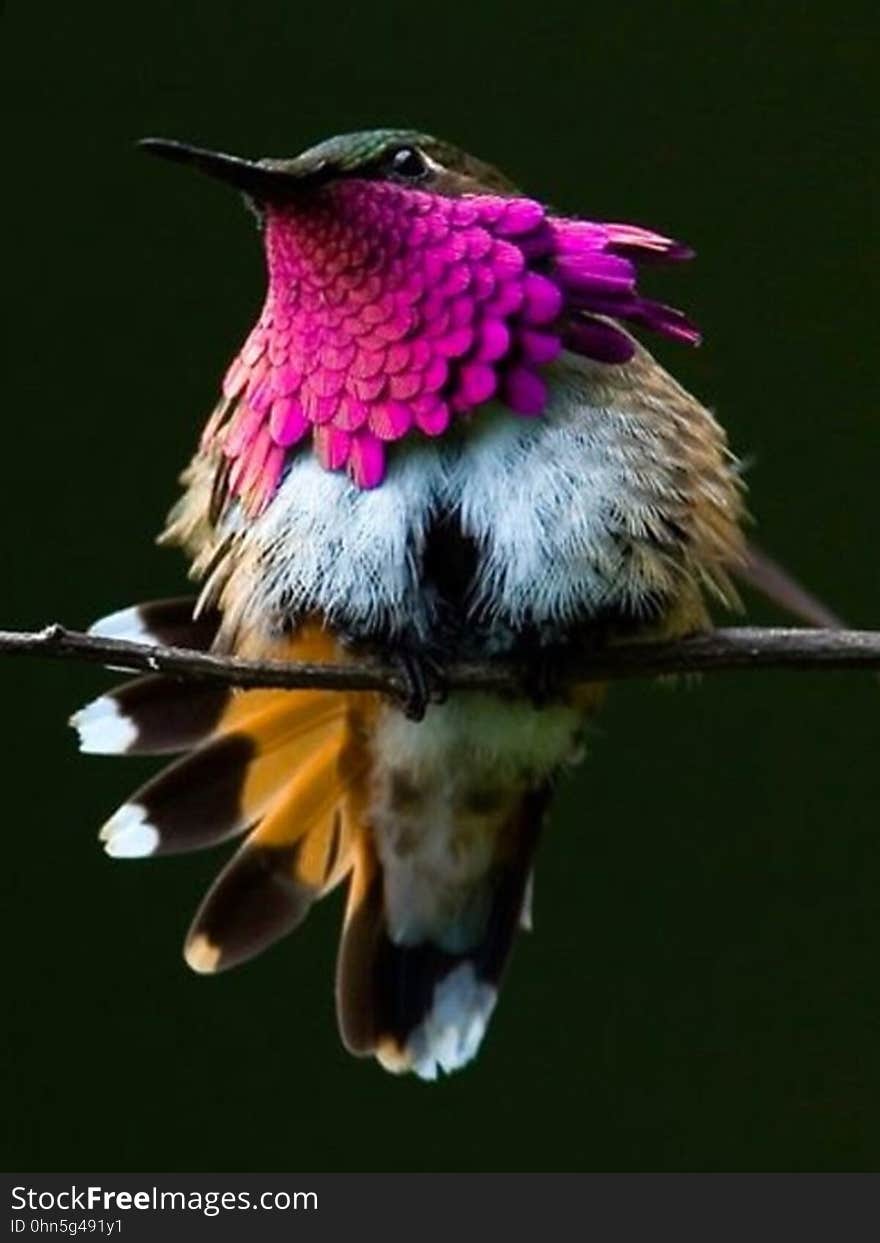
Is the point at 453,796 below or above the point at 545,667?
below

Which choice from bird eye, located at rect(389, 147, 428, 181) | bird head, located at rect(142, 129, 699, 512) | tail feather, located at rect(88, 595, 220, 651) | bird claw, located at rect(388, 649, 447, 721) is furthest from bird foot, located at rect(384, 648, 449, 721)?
bird eye, located at rect(389, 147, 428, 181)

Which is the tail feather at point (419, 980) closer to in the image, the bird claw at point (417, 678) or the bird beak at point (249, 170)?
the bird claw at point (417, 678)

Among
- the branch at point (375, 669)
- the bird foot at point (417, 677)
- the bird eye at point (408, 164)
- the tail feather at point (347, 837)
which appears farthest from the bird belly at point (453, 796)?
the bird eye at point (408, 164)

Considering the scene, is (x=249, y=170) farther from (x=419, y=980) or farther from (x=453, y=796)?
(x=419, y=980)

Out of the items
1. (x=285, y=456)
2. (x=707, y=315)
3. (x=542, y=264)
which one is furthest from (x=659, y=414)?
(x=707, y=315)

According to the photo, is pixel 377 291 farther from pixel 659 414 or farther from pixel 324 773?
pixel 324 773

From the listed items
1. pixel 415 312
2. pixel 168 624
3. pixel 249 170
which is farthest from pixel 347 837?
pixel 249 170

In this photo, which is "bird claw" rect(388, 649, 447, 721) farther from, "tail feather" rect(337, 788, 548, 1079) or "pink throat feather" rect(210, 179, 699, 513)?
"tail feather" rect(337, 788, 548, 1079)
